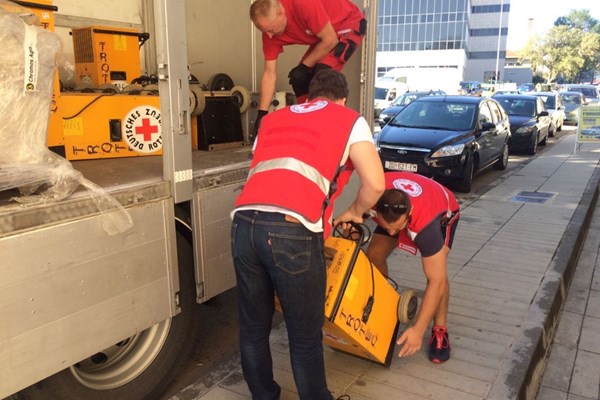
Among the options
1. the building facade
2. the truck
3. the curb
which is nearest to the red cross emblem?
the truck

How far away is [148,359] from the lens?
287 centimetres

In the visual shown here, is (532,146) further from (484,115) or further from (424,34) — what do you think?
(424,34)

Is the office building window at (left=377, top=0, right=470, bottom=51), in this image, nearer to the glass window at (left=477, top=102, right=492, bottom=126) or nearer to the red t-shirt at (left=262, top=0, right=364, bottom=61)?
the glass window at (left=477, top=102, right=492, bottom=126)

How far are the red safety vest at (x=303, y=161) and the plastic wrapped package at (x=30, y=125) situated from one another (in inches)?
27.3

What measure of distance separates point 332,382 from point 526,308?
1864mm

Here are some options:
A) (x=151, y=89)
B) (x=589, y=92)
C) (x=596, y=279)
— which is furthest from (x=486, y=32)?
(x=151, y=89)

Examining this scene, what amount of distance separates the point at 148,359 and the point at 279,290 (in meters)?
1.05

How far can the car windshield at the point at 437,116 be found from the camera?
989 cm

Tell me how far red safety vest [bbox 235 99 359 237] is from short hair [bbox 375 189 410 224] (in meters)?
0.58

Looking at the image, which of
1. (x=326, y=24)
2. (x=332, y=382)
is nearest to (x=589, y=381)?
(x=332, y=382)

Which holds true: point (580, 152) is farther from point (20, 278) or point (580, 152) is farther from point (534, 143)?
point (20, 278)

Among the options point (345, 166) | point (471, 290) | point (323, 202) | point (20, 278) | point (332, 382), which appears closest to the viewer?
point (20, 278)

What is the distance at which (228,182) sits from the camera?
10.4 ft

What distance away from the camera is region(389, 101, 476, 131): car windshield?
32.4ft
